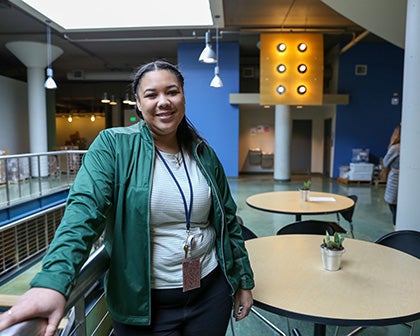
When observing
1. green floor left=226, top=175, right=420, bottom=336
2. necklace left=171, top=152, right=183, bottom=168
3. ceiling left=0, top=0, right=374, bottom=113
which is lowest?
green floor left=226, top=175, right=420, bottom=336

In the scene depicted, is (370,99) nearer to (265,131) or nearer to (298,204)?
(265,131)

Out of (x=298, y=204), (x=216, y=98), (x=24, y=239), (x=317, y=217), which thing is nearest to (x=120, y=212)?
(x=298, y=204)

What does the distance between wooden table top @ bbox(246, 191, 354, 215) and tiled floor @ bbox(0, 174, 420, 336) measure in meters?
0.87

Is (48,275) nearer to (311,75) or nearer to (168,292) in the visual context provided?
(168,292)

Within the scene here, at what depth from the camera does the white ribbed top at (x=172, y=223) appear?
0.99m

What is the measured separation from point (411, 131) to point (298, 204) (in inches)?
44.9

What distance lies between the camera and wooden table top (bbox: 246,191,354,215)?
9.30ft

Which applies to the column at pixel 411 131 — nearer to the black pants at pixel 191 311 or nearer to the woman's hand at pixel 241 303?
the woman's hand at pixel 241 303

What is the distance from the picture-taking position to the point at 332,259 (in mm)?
1524

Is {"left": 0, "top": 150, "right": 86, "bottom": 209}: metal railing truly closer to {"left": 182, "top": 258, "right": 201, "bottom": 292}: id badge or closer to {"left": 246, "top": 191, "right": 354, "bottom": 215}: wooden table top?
{"left": 246, "top": 191, "right": 354, "bottom": 215}: wooden table top

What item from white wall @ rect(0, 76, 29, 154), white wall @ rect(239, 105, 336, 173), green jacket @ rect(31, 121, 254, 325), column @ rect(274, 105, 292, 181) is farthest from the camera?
white wall @ rect(239, 105, 336, 173)

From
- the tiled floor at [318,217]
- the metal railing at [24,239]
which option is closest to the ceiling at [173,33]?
the tiled floor at [318,217]

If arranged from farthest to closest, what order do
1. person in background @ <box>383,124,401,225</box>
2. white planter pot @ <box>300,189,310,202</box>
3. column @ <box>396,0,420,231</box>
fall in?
person in background @ <box>383,124,401,225</box> < white planter pot @ <box>300,189,310,202</box> < column @ <box>396,0,420,231</box>

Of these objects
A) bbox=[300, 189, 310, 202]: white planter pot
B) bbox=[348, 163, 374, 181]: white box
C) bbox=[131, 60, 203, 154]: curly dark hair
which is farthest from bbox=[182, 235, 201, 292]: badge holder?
bbox=[348, 163, 374, 181]: white box
